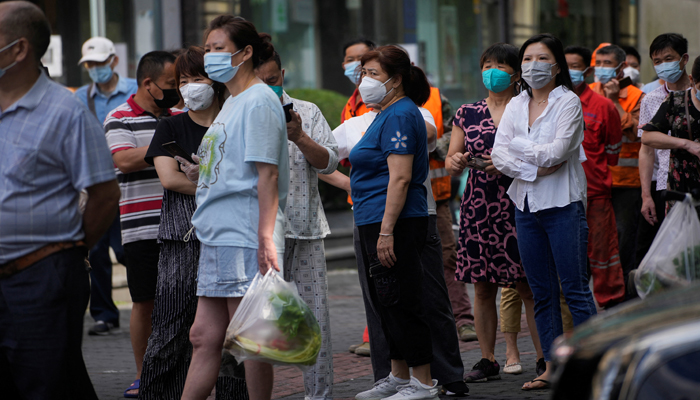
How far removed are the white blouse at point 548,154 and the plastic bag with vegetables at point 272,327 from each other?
1.91 meters

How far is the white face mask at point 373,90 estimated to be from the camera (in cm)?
499

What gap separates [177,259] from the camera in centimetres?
487

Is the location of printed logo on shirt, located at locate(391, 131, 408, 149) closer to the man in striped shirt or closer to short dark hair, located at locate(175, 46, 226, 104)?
short dark hair, located at locate(175, 46, 226, 104)

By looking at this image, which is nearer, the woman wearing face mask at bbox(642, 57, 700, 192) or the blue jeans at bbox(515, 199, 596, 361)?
the blue jeans at bbox(515, 199, 596, 361)

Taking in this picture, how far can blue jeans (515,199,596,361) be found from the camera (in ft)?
16.6

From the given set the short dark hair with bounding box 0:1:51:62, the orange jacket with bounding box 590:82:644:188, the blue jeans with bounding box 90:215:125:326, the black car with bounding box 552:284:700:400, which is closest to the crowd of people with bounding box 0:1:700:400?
the short dark hair with bounding box 0:1:51:62

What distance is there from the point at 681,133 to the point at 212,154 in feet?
11.3

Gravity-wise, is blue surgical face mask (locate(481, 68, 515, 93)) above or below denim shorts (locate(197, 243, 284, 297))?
above

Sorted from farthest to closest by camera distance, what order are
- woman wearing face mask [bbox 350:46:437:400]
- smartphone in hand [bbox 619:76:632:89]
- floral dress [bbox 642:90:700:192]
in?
smartphone in hand [bbox 619:76:632:89] → floral dress [bbox 642:90:700:192] → woman wearing face mask [bbox 350:46:437:400]

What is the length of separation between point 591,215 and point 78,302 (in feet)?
15.2

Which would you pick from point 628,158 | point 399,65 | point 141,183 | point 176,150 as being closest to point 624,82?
point 628,158

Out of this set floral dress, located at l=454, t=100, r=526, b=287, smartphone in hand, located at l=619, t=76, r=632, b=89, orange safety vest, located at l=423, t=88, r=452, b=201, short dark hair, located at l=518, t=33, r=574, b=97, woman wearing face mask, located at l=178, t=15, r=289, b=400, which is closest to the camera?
woman wearing face mask, located at l=178, t=15, r=289, b=400

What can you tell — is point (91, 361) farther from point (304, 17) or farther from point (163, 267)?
point (304, 17)

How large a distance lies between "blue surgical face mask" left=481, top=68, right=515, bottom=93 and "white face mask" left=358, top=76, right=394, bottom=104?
41.7 inches
